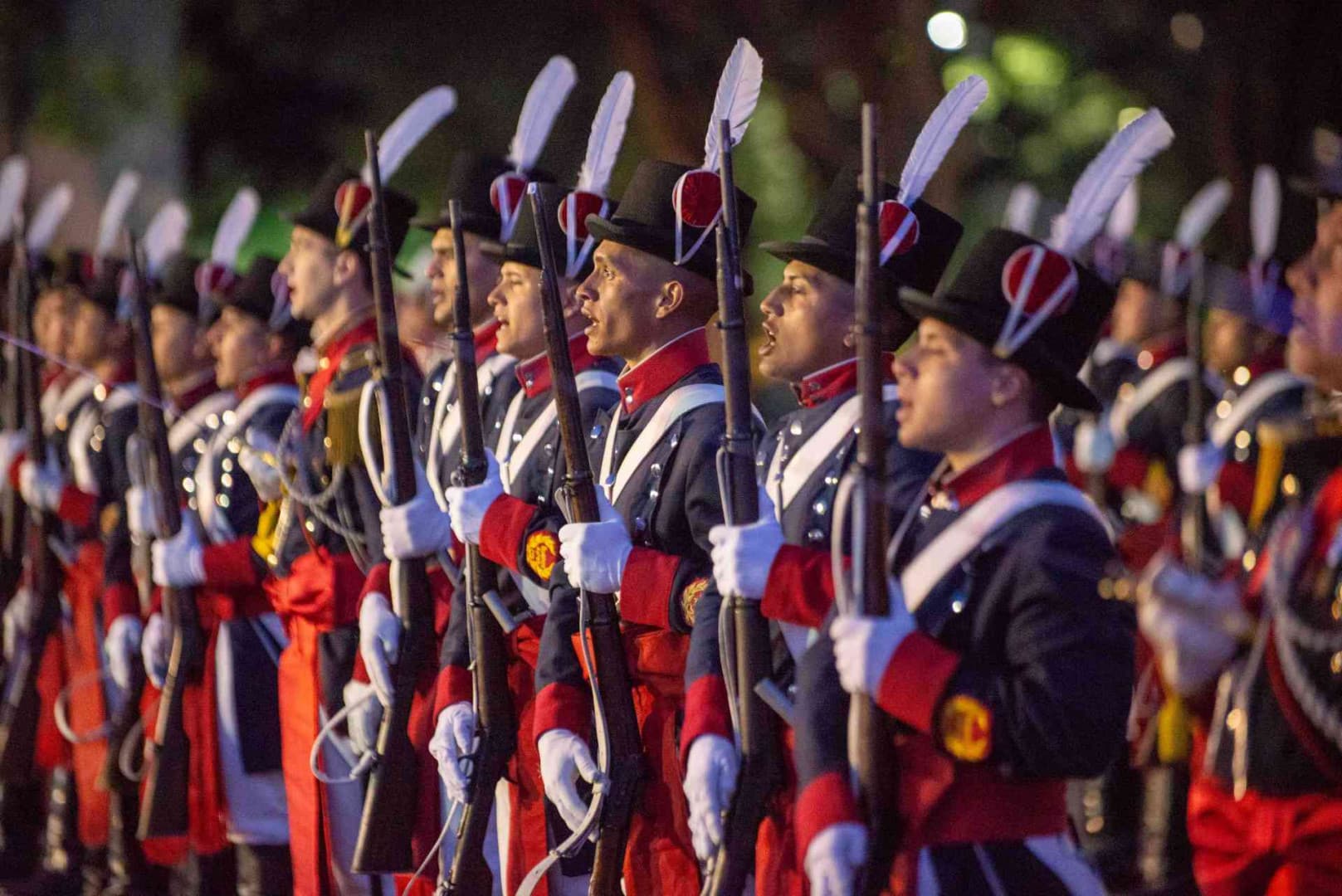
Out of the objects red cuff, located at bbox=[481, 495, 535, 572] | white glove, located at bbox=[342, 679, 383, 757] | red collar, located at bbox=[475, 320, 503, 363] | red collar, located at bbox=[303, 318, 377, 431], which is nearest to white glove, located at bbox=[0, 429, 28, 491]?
red collar, located at bbox=[303, 318, 377, 431]

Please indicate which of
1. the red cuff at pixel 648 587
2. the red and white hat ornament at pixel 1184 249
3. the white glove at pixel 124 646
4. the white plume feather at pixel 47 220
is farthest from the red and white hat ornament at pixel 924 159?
the white plume feather at pixel 47 220

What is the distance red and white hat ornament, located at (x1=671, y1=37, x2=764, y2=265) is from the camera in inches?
193

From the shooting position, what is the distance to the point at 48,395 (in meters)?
9.33

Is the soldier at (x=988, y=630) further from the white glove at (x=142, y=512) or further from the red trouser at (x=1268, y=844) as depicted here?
the white glove at (x=142, y=512)

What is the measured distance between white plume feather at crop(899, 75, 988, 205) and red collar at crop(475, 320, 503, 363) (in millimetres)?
1964

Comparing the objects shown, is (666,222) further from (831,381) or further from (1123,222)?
(1123,222)

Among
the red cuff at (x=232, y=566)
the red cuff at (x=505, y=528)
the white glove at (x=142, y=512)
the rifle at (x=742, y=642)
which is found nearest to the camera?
the rifle at (x=742, y=642)

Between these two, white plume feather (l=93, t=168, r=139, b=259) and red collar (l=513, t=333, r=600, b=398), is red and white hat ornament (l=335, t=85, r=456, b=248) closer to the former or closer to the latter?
red collar (l=513, t=333, r=600, b=398)

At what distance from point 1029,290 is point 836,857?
1.13 m

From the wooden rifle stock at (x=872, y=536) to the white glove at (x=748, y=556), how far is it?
464mm

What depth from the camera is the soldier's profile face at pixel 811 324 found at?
15.3 feet

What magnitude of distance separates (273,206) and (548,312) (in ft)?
51.9

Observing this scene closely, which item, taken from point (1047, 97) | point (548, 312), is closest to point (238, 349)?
point (548, 312)

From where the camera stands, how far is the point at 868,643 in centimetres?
359
